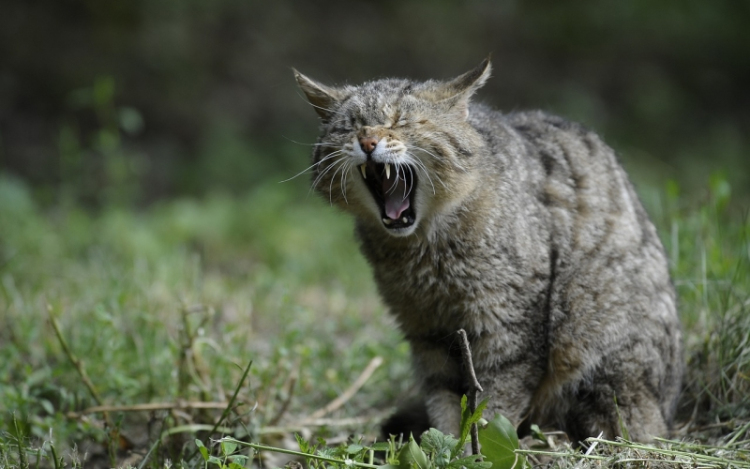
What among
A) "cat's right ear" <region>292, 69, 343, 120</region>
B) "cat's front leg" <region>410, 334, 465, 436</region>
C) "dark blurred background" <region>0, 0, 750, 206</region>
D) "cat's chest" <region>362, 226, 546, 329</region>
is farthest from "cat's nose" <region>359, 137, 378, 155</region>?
"dark blurred background" <region>0, 0, 750, 206</region>

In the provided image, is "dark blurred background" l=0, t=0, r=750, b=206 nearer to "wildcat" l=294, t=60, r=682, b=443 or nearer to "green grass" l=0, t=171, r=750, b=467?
"green grass" l=0, t=171, r=750, b=467

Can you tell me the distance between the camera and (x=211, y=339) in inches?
148

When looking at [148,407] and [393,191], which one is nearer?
[393,191]

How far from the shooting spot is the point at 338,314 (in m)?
4.95

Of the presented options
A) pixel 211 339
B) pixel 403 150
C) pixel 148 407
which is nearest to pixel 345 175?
pixel 403 150

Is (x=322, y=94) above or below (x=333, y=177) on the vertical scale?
above

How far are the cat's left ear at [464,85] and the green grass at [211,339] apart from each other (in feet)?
2.63

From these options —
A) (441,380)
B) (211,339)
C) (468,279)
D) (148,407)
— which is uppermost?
(468,279)

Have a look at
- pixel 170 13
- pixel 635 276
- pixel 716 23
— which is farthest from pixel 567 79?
pixel 635 276

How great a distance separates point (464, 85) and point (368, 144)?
21.8 inches

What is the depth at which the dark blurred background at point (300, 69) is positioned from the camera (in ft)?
27.2

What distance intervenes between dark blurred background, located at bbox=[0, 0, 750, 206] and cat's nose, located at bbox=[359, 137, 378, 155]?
12.8ft

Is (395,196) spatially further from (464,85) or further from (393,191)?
(464,85)

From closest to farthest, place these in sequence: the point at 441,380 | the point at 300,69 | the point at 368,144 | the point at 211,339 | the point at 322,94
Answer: the point at 368,144 < the point at 322,94 < the point at 441,380 < the point at 211,339 < the point at 300,69
